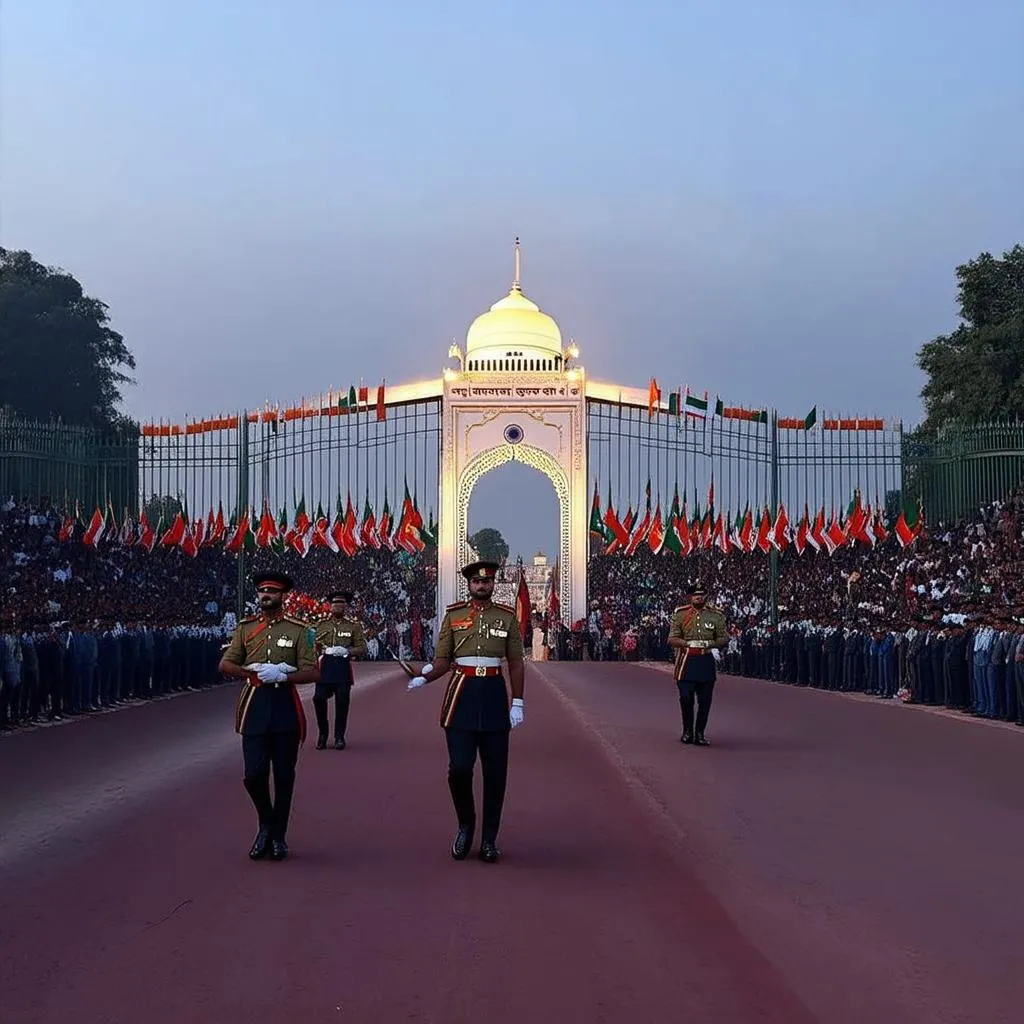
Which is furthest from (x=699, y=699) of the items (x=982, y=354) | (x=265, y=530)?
(x=982, y=354)

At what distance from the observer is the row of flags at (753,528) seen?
3441cm

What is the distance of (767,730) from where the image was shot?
17.0 meters

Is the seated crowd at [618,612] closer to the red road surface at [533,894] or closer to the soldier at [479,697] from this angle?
the red road surface at [533,894]

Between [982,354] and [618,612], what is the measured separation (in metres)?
14.0

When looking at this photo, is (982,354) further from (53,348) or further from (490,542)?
(490,542)

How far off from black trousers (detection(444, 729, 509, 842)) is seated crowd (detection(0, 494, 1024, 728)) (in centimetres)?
1080

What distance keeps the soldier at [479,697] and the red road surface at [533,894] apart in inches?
12.9

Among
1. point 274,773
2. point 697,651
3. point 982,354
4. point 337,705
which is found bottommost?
point 337,705

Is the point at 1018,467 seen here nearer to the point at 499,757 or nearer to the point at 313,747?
the point at 313,747

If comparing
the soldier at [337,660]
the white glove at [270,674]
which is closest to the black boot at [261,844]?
the white glove at [270,674]

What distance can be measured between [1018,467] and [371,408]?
1762 cm

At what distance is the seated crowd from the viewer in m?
19.6

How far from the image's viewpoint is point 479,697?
8.19 m

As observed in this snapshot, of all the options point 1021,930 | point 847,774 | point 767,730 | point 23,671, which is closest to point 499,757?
point 1021,930
